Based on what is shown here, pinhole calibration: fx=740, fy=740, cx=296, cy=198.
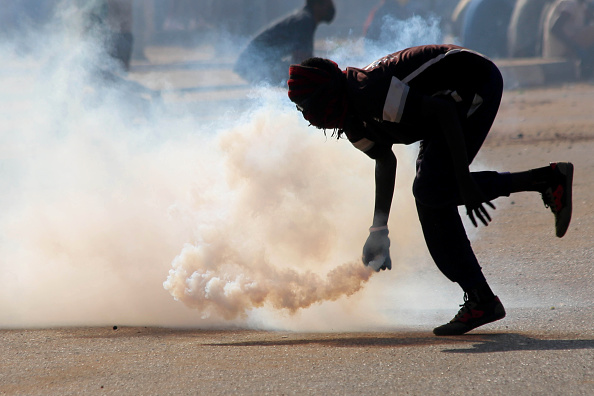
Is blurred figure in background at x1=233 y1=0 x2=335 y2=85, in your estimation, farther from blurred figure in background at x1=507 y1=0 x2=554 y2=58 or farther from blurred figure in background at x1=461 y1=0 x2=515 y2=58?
blurred figure in background at x1=507 y1=0 x2=554 y2=58

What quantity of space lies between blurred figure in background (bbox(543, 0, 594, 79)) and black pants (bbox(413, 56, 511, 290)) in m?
15.1

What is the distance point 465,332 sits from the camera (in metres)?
3.35

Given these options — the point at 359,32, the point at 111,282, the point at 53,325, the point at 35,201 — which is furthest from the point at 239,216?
the point at 359,32

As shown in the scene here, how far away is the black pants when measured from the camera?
3.19 m

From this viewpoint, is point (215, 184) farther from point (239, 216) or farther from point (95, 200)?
point (95, 200)

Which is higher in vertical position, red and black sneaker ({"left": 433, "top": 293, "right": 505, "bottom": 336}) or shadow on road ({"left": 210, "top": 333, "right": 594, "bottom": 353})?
red and black sneaker ({"left": 433, "top": 293, "right": 505, "bottom": 336})

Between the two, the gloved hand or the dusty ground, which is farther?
the gloved hand

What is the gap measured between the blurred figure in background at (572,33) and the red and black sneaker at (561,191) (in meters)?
14.9

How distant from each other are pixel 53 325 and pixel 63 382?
46.4 inches

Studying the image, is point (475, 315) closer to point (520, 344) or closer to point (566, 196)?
point (520, 344)

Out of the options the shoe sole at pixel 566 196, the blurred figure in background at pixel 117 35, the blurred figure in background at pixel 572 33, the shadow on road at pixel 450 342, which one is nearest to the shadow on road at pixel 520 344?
the shadow on road at pixel 450 342

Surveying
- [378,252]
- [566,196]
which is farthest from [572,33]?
[378,252]

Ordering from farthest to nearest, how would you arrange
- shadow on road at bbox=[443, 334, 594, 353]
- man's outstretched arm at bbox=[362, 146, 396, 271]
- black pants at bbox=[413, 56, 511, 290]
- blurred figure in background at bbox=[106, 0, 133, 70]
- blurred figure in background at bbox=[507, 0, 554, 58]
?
blurred figure in background at bbox=[507, 0, 554, 58]
blurred figure in background at bbox=[106, 0, 133, 70]
man's outstretched arm at bbox=[362, 146, 396, 271]
black pants at bbox=[413, 56, 511, 290]
shadow on road at bbox=[443, 334, 594, 353]

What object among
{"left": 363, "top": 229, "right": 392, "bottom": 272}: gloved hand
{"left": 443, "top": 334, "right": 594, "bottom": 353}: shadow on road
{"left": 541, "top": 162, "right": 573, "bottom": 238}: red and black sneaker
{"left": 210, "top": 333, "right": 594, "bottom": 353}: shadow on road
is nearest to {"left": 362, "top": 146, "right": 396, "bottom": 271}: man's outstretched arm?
{"left": 363, "top": 229, "right": 392, "bottom": 272}: gloved hand
